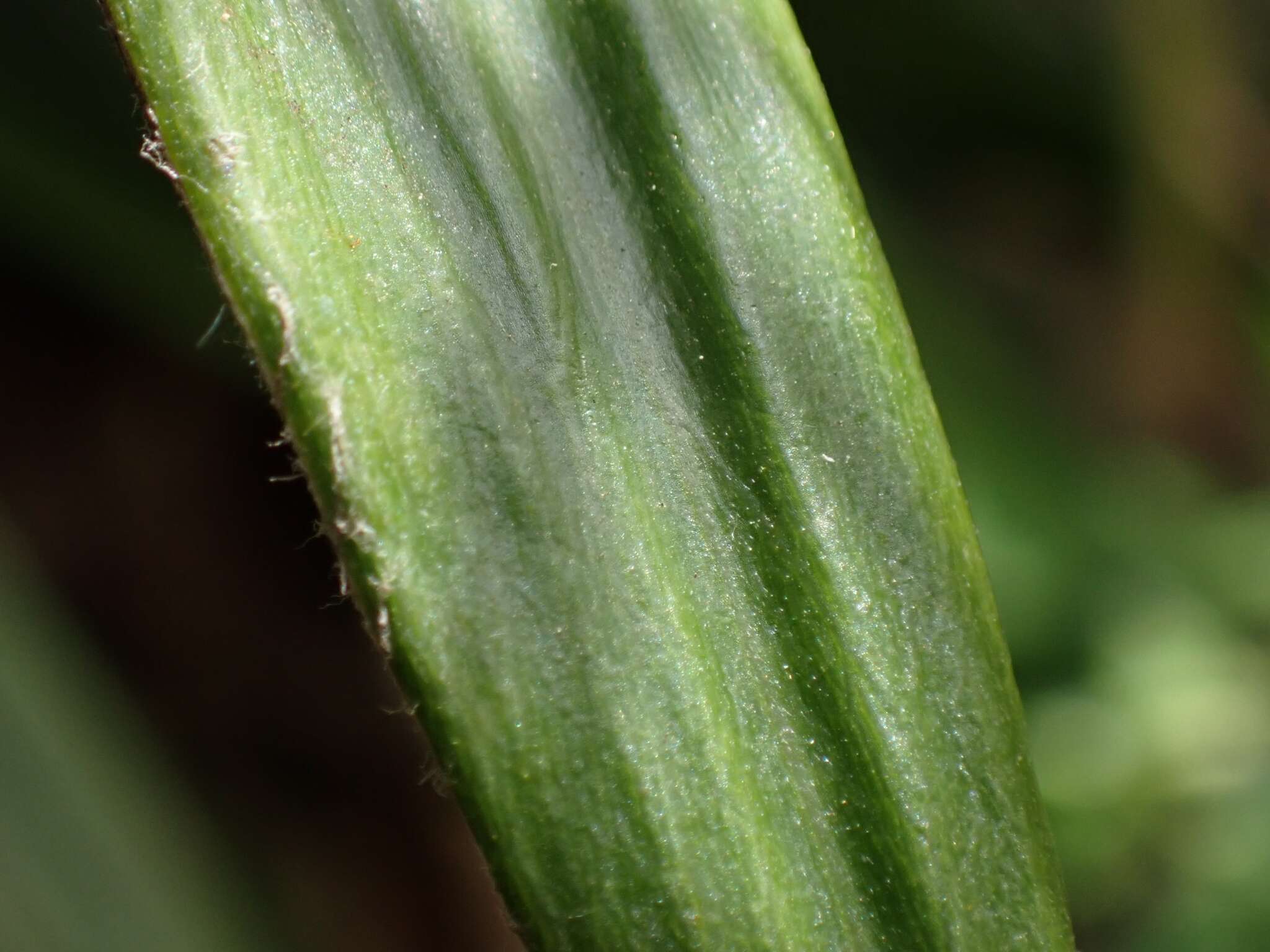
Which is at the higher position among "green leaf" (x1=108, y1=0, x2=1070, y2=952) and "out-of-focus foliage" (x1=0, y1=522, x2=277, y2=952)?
"green leaf" (x1=108, y1=0, x2=1070, y2=952)

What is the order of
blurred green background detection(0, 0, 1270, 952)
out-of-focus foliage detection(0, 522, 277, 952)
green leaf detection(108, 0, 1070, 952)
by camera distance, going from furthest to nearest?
blurred green background detection(0, 0, 1270, 952), out-of-focus foliage detection(0, 522, 277, 952), green leaf detection(108, 0, 1070, 952)

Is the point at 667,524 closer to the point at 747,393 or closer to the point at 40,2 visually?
the point at 747,393

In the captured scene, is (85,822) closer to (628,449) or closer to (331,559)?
(331,559)

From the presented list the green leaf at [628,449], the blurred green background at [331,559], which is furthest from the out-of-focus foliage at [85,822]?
the green leaf at [628,449]

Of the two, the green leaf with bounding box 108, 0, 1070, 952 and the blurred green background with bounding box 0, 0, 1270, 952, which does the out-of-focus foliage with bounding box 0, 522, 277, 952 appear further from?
the green leaf with bounding box 108, 0, 1070, 952

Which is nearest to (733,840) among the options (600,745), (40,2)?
(600,745)

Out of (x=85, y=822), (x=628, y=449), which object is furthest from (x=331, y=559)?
(x=628, y=449)

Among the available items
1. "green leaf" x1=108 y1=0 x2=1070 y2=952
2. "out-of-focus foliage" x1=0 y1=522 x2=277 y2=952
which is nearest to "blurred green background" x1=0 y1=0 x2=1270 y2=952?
"out-of-focus foliage" x1=0 y1=522 x2=277 y2=952

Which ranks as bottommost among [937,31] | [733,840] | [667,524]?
[733,840]

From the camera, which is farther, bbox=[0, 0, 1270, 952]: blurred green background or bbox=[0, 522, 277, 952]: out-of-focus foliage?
bbox=[0, 0, 1270, 952]: blurred green background
